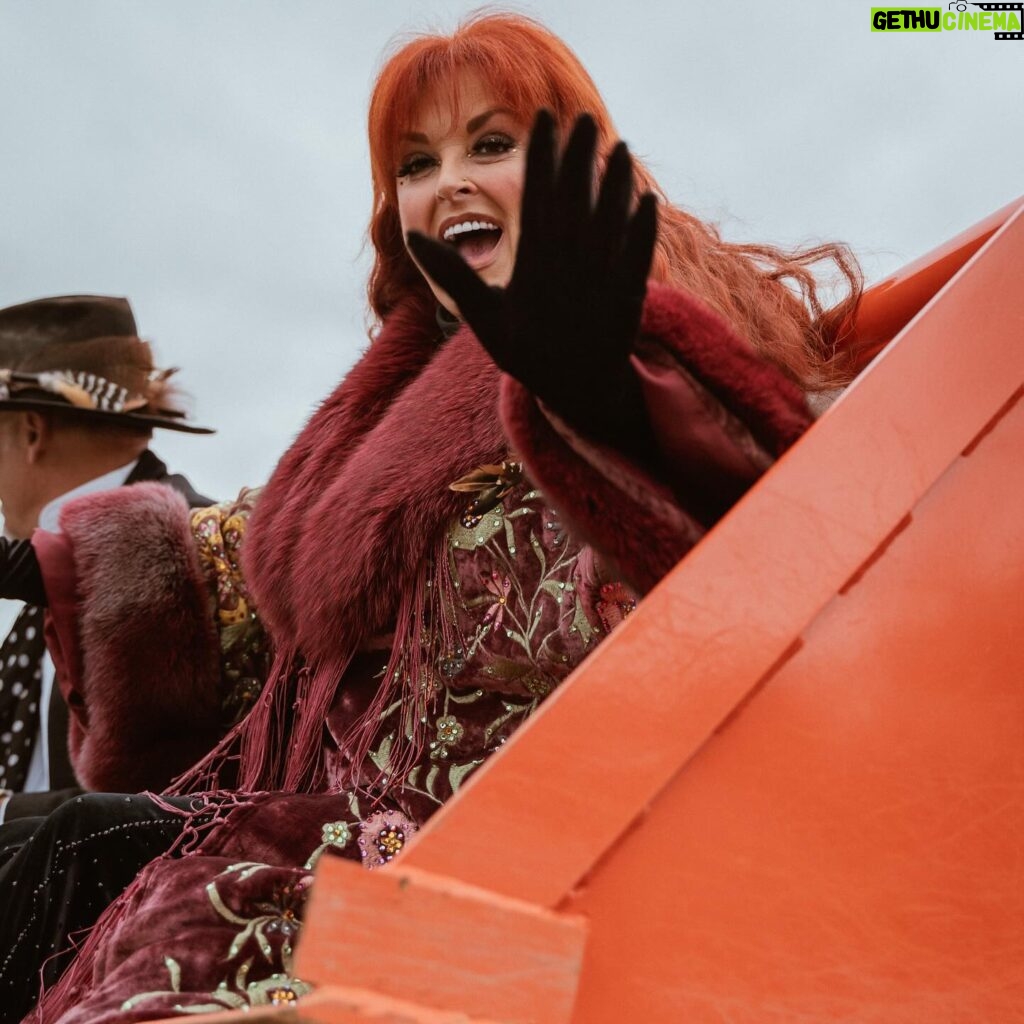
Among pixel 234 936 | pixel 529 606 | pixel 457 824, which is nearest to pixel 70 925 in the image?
pixel 234 936

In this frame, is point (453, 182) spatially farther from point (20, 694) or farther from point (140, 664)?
point (20, 694)

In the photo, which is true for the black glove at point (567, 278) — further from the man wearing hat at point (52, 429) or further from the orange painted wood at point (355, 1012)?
the man wearing hat at point (52, 429)

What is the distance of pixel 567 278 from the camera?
0.72m

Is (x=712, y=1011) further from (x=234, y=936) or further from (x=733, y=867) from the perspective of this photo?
(x=234, y=936)

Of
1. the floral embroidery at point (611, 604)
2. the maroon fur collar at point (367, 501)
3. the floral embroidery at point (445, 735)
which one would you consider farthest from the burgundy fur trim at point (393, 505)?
the floral embroidery at point (611, 604)

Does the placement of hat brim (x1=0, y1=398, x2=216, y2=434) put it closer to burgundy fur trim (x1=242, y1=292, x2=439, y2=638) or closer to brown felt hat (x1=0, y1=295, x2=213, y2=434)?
brown felt hat (x1=0, y1=295, x2=213, y2=434)

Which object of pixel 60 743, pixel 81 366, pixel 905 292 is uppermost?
pixel 905 292

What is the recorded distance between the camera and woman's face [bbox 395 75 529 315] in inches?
59.1

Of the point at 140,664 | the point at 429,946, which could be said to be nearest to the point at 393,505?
the point at 140,664

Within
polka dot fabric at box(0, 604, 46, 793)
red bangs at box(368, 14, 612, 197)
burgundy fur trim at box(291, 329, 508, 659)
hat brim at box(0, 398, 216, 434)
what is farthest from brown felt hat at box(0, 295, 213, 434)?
burgundy fur trim at box(291, 329, 508, 659)

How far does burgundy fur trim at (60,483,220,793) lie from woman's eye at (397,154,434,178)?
71 centimetres

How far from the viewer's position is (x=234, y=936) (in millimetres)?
914

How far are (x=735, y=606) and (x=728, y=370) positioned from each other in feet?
0.84

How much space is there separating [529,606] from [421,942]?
67cm
